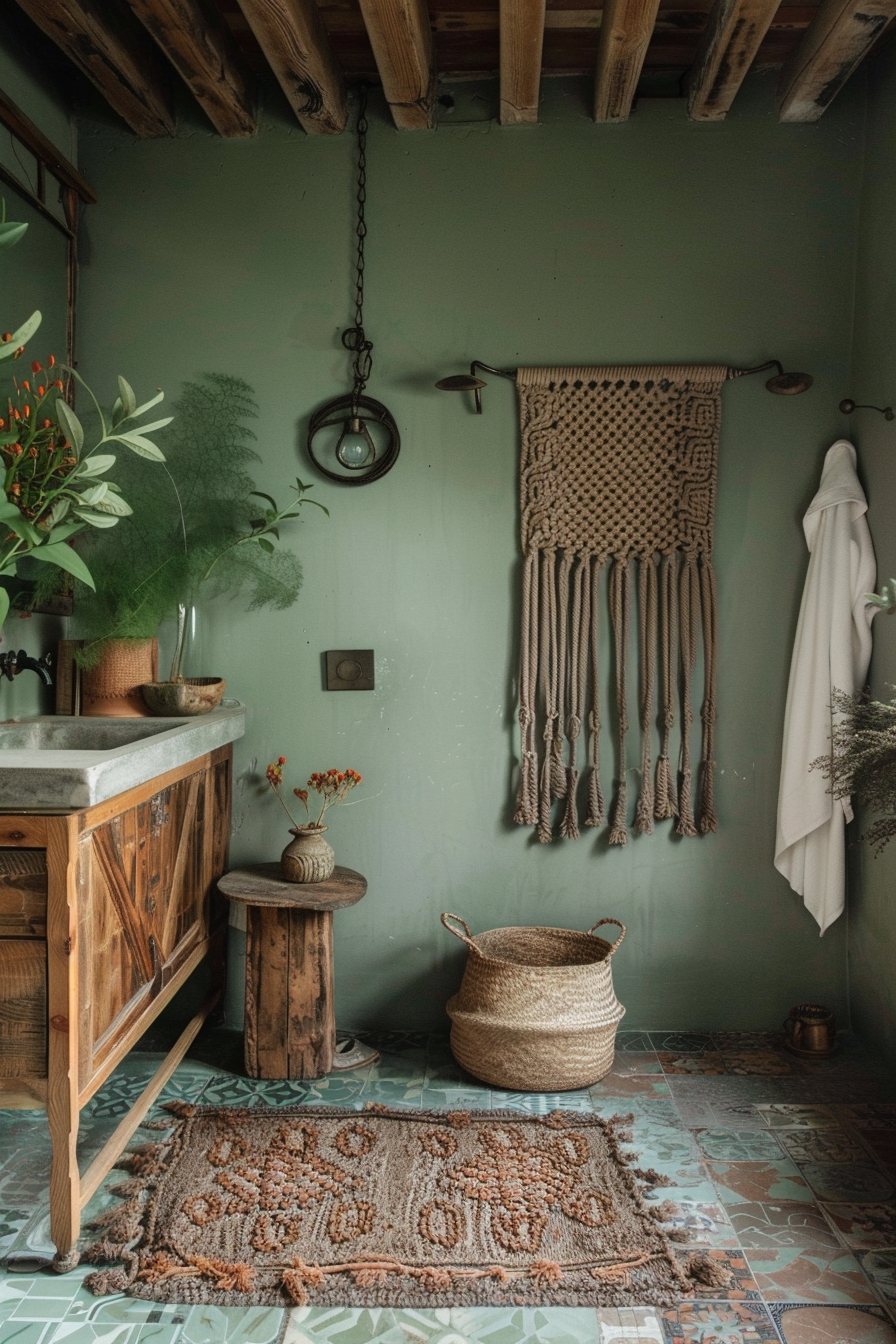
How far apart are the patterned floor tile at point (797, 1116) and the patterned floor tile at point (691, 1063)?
23 centimetres

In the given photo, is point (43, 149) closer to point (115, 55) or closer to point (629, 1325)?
point (115, 55)

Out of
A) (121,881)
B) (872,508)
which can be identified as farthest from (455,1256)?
(872,508)

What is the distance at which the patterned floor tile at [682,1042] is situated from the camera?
287 centimetres

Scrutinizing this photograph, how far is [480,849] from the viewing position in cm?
301

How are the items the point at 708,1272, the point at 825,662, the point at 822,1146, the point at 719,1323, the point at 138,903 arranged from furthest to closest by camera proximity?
the point at 825,662, the point at 822,1146, the point at 138,903, the point at 708,1272, the point at 719,1323

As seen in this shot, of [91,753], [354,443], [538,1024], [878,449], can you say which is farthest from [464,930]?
[878,449]

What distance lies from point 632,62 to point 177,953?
2.67 metres

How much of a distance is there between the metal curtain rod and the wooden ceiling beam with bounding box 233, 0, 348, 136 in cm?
84

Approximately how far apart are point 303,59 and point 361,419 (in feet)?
3.13

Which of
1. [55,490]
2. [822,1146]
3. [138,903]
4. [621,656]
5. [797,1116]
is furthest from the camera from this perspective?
[621,656]

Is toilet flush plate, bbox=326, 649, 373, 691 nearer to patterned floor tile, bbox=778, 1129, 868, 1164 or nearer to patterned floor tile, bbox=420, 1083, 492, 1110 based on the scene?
patterned floor tile, bbox=420, 1083, 492, 1110

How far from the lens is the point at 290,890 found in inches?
104

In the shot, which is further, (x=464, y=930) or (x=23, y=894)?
(x=464, y=930)

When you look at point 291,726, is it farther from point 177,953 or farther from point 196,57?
point 196,57
